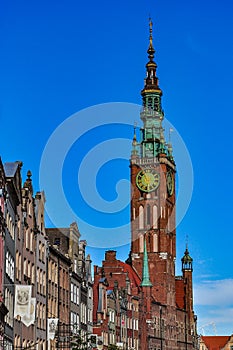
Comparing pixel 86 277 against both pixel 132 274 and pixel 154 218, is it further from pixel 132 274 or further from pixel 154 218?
pixel 154 218

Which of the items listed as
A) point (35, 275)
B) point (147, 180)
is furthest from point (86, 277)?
point (147, 180)

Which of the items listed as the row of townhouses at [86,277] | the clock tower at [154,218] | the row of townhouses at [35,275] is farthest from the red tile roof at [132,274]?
the row of townhouses at [35,275]

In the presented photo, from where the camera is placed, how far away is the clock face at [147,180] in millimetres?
194625

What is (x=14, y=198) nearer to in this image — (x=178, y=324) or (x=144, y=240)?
(x=144, y=240)

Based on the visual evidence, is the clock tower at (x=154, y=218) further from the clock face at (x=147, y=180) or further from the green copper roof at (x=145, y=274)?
the green copper roof at (x=145, y=274)

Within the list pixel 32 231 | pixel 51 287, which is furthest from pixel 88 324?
pixel 32 231

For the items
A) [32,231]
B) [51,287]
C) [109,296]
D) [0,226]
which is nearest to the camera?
[0,226]

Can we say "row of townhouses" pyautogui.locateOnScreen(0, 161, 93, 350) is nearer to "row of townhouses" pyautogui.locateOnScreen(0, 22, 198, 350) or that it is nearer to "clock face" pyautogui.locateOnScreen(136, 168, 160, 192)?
"row of townhouses" pyautogui.locateOnScreen(0, 22, 198, 350)

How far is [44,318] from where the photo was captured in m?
83.2

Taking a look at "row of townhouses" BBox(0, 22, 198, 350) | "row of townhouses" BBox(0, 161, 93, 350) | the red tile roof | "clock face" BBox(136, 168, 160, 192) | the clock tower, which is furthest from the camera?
"clock face" BBox(136, 168, 160, 192)

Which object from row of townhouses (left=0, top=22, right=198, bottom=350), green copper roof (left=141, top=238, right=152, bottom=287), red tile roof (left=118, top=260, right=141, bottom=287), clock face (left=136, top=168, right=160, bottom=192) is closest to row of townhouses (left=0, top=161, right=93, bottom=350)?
row of townhouses (left=0, top=22, right=198, bottom=350)

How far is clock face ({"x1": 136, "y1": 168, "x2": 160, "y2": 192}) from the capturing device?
195 m

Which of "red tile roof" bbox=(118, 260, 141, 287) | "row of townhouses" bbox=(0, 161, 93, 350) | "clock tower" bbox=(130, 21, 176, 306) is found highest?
"clock tower" bbox=(130, 21, 176, 306)

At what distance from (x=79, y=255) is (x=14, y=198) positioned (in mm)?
38197
